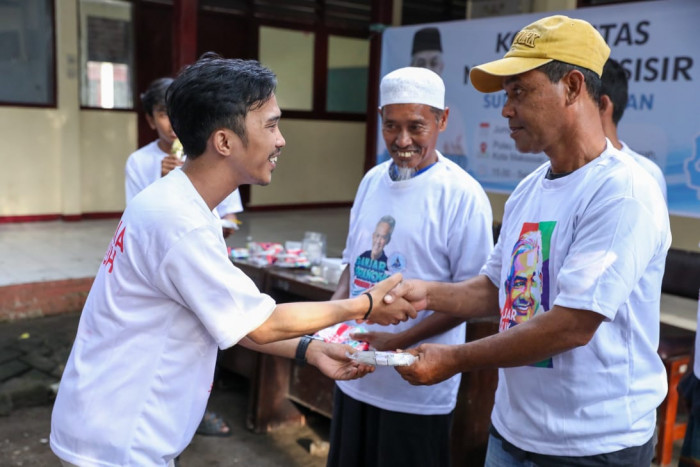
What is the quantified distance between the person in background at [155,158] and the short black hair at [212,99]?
2.37 meters

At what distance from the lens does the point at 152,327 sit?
1.78m

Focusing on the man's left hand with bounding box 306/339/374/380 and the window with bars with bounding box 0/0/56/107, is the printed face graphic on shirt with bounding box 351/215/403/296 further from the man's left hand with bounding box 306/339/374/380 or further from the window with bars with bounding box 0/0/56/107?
the window with bars with bounding box 0/0/56/107

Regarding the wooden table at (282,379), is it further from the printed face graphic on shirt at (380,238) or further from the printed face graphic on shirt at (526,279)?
the printed face graphic on shirt at (526,279)

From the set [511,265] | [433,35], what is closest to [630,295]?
[511,265]

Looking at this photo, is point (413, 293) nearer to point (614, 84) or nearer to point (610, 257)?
point (610, 257)

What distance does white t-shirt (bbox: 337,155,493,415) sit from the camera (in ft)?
8.57

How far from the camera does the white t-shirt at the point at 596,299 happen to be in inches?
66.8

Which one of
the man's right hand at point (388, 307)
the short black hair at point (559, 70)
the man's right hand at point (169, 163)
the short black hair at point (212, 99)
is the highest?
the short black hair at point (559, 70)

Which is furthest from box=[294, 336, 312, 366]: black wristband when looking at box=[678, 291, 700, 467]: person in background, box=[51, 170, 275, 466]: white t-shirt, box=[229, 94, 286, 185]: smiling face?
box=[678, 291, 700, 467]: person in background

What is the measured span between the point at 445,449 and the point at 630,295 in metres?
1.14

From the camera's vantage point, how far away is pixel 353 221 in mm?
2928

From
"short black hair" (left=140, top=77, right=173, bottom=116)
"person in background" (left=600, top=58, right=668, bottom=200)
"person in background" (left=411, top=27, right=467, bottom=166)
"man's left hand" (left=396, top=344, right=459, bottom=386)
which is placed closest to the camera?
"man's left hand" (left=396, top=344, right=459, bottom=386)

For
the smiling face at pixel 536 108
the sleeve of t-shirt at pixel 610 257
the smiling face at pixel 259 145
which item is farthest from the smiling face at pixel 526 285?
the smiling face at pixel 259 145

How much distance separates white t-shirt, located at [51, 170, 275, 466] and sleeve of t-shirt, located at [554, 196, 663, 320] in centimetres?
78
